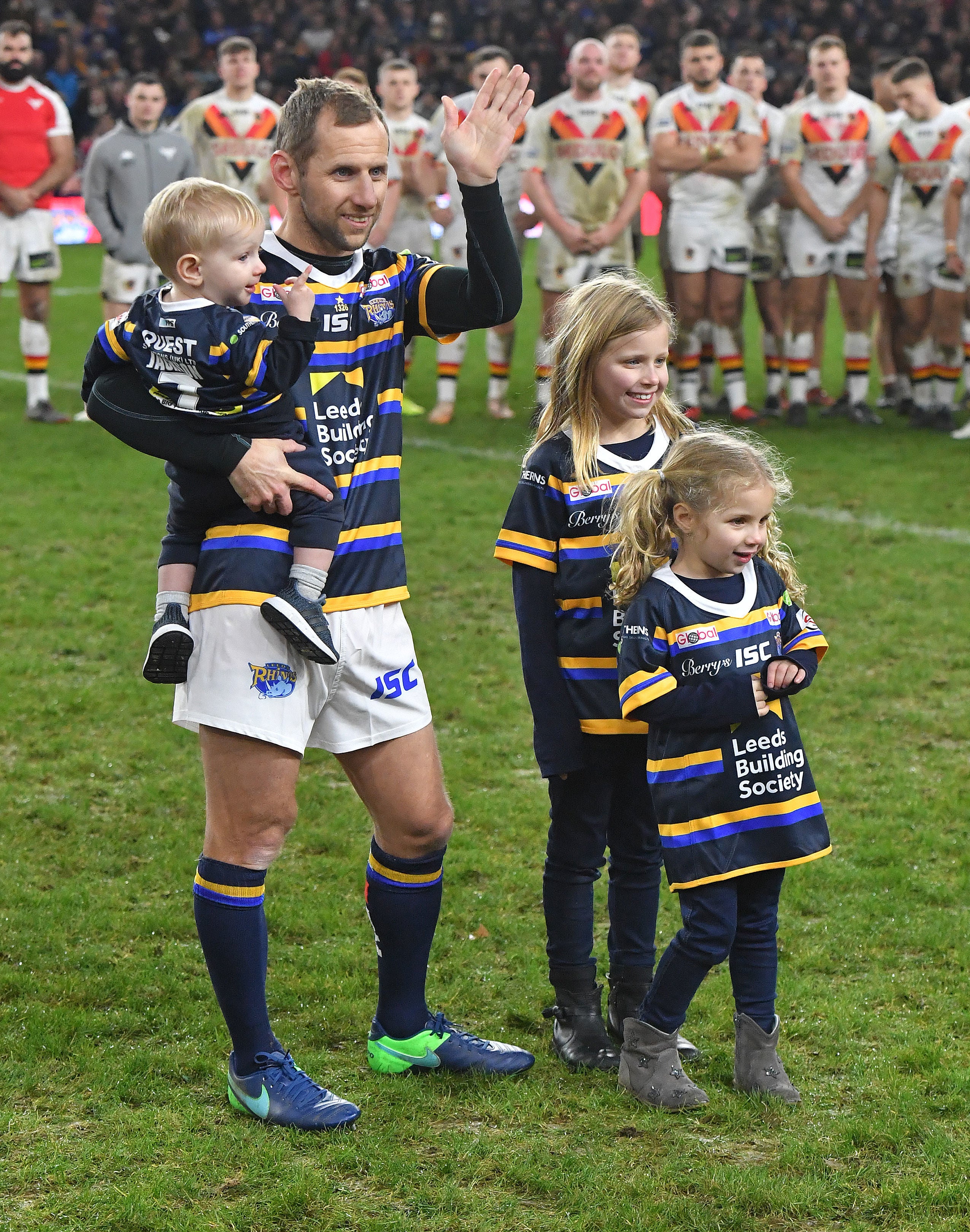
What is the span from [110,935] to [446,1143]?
4.65ft

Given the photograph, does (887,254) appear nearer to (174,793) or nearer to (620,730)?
(174,793)

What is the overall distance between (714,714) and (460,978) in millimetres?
1247

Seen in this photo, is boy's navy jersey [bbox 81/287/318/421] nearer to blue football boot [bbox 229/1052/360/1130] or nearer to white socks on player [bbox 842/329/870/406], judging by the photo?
blue football boot [bbox 229/1052/360/1130]

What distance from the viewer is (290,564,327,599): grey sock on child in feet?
9.85

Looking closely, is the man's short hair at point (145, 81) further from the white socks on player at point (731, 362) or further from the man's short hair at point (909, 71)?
the man's short hair at point (909, 71)

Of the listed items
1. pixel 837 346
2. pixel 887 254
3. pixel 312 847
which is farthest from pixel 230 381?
pixel 837 346

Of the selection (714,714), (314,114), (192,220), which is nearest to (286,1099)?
(714,714)

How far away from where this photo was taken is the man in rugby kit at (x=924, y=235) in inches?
430

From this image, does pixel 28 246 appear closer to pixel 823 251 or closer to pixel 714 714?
pixel 823 251

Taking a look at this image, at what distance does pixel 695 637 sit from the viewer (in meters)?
3.15

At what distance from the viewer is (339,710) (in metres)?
3.19

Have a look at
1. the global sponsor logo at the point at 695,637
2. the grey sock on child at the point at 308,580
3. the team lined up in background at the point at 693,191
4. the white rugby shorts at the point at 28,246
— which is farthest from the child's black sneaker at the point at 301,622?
the white rugby shorts at the point at 28,246

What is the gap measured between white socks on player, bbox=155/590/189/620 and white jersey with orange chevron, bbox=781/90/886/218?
9.12 m

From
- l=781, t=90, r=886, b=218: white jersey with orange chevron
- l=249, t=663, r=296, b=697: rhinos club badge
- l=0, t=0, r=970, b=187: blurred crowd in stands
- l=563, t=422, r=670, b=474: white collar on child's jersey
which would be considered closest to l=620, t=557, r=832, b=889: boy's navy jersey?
l=563, t=422, r=670, b=474: white collar on child's jersey
